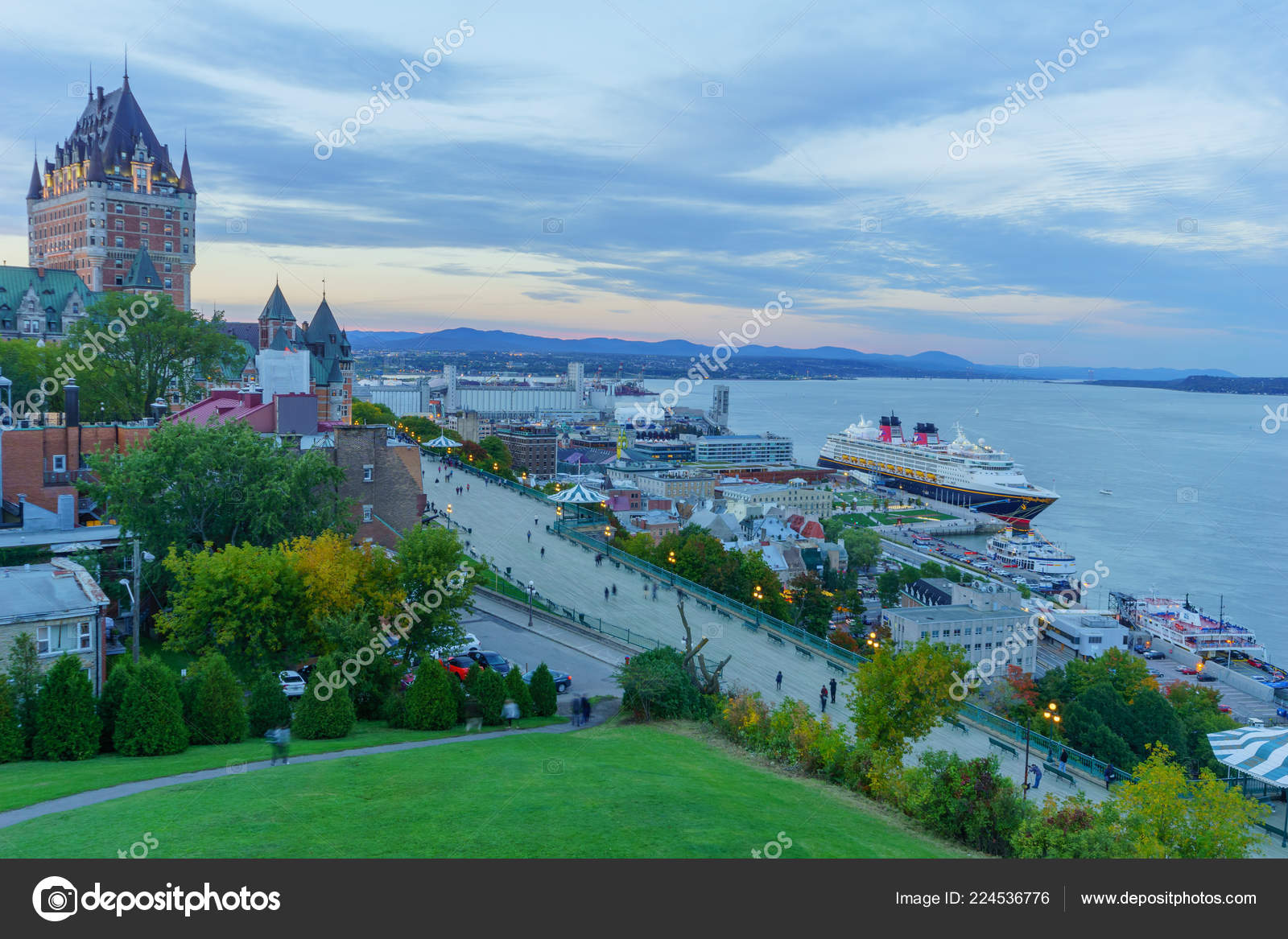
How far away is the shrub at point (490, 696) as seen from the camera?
616 inches

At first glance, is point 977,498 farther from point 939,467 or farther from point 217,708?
point 217,708

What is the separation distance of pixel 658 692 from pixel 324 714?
5.42 metres

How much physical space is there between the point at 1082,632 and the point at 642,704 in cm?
4150

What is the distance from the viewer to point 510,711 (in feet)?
51.1

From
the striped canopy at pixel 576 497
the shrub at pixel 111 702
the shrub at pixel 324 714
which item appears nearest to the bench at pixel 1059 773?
the shrub at pixel 324 714

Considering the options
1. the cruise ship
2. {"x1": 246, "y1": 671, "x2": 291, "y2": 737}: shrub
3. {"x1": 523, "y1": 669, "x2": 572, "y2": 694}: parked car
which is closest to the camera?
{"x1": 246, "y1": 671, "x2": 291, "y2": 737}: shrub

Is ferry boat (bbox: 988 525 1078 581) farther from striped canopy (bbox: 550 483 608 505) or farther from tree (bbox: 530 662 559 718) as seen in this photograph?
tree (bbox: 530 662 559 718)

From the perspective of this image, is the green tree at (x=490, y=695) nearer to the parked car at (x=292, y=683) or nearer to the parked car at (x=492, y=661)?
the parked car at (x=492, y=661)

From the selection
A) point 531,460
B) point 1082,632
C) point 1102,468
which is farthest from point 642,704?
point 1102,468

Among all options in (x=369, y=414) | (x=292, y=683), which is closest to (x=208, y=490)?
(x=292, y=683)

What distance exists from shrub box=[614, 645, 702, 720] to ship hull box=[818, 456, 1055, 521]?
85.1 metres

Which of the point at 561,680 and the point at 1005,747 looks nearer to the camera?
the point at 1005,747

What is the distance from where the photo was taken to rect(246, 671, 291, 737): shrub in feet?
47.5
